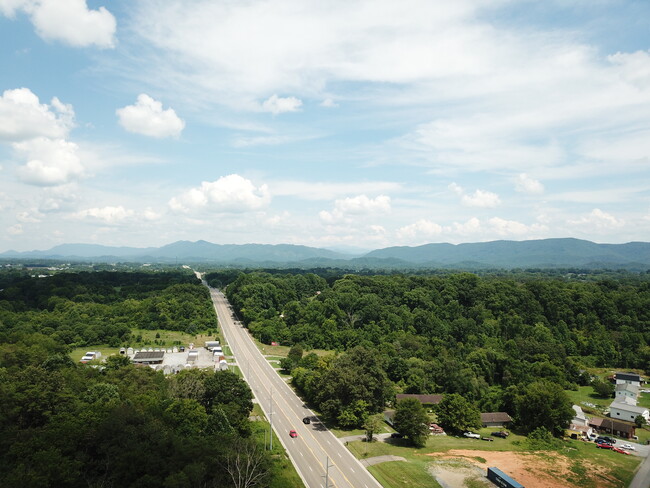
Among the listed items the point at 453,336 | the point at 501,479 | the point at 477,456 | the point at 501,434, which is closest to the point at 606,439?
the point at 501,434

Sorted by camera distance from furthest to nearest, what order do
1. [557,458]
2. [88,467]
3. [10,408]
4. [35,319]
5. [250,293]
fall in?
[250,293], [35,319], [557,458], [10,408], [88,467]

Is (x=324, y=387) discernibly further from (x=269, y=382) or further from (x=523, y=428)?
(x=523, y=428)

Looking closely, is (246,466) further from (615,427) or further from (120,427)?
(615,427)

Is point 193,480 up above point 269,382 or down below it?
above

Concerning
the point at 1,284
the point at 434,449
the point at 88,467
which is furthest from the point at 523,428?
the point at 1,284

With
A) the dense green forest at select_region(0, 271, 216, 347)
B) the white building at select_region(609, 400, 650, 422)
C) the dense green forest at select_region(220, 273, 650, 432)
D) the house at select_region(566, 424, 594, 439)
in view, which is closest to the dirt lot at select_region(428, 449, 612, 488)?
the house at select_region(566, 424, 594, 439)

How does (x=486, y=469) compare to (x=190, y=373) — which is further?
(x=190, y=373)
